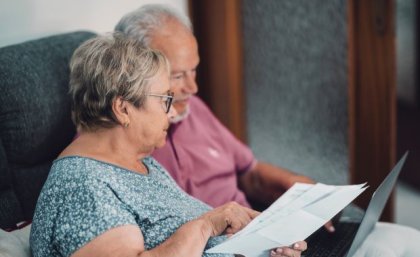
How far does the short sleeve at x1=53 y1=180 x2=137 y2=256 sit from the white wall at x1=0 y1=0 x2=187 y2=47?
28.3 inches

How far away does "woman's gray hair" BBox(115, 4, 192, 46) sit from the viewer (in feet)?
5.48

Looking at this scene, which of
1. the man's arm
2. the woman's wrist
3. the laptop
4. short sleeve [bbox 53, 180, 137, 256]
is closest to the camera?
short sleeve [bbox 53, 180, 137, 256]

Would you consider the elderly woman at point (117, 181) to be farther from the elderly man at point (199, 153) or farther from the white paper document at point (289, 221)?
the elderly man at point (199, 153)

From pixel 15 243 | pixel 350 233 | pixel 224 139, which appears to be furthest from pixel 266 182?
pixel 15 243

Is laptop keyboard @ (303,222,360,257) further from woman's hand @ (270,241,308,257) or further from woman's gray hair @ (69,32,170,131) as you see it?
woman's gray hair @ (69,32,170,131)

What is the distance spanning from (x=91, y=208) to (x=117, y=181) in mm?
112

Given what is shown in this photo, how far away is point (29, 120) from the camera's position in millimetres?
1497

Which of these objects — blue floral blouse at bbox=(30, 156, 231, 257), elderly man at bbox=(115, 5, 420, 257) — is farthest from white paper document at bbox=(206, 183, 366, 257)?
elderly man at bbox=(115, 5, 420, 257)

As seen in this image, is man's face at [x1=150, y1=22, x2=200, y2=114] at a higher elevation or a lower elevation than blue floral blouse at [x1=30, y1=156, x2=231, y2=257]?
higher

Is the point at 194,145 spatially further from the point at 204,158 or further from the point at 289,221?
the point at 289,221

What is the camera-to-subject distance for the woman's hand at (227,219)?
4.37 feet

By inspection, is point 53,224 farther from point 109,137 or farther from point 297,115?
point 297,115

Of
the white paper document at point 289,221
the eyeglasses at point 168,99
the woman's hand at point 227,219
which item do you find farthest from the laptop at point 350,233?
the eyeglasses at point 168,99

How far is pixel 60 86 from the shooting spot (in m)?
1.60
